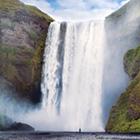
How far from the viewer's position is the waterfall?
123 meters

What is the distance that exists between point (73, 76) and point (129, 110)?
33.5m

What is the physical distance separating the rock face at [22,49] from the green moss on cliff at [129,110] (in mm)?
28968

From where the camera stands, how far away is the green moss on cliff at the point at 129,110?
9595 centimetres

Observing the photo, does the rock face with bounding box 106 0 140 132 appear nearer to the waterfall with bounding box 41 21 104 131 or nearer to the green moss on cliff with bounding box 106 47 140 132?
the green moss on cliff with bounding box 106 47 140 132

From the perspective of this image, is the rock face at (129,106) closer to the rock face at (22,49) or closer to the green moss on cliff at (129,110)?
the green moss on cliff at (129,110)

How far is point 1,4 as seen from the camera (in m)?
140

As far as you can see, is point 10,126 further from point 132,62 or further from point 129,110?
point 132,62

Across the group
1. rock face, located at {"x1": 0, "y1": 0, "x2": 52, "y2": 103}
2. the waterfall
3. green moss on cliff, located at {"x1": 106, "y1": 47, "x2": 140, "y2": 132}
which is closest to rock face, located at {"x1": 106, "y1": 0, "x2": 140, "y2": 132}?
green moss on cliff, located at {"x1": 106, "y1": 47, "x2": 140, "y2": 132}

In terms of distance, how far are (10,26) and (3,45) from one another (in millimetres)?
5380

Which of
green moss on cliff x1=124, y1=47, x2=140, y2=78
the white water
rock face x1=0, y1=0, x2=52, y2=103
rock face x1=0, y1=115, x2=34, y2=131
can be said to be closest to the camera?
rock face x1=0, y1=115, x2=34, y2=131

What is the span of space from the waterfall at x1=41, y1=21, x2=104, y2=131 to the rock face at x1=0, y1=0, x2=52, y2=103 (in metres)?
2.37

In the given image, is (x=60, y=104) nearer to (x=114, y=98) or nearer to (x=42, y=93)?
(x=42, y=93)

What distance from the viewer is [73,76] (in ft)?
424

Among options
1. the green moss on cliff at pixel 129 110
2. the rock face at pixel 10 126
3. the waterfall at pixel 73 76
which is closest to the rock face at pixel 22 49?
the waterfall at pixel 73 76
